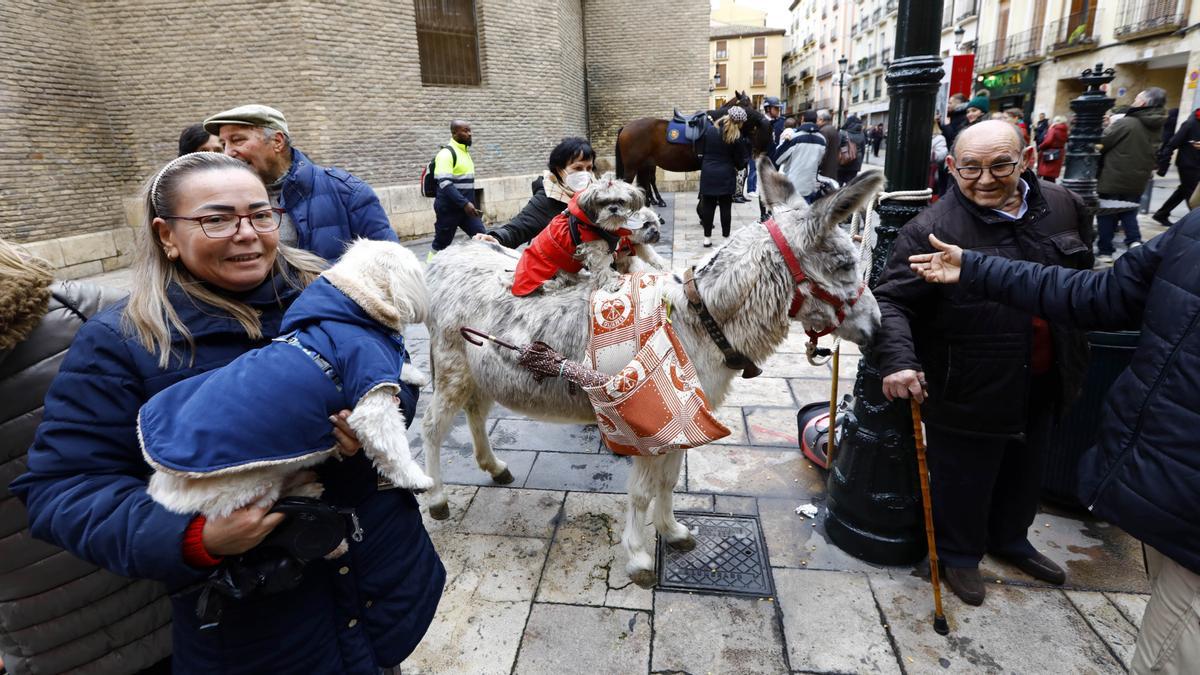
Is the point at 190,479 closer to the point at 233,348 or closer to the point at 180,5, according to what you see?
the point at 233,348

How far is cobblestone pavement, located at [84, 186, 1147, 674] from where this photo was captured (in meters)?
2.64

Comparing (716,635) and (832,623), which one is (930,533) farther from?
(716,635)

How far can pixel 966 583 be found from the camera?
115 inches

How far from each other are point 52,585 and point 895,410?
11.5 ft

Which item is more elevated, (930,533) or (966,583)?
(930,533)

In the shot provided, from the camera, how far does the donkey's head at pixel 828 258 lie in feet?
7.66

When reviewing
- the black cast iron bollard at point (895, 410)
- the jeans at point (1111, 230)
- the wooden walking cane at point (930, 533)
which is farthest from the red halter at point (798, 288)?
the jeans at point (1111, 230)

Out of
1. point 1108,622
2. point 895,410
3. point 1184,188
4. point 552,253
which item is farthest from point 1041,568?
point 1184,188

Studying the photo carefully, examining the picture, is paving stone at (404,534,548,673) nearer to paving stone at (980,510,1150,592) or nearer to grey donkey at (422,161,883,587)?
grey donkey at (422,161,883,587)

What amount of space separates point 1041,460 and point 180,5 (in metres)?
15.1

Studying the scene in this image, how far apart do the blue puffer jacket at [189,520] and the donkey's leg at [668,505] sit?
144cm

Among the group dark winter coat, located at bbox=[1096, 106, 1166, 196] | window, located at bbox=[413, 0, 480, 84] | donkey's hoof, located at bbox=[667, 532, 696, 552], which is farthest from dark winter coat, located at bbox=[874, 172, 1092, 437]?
window, located at bbox=[413, 0, 480, 84]

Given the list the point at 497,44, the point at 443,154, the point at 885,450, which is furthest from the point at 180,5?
the point at 885,450

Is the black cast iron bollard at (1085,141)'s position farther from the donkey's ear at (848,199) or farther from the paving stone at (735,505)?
the donkey's ear at (848,199)
